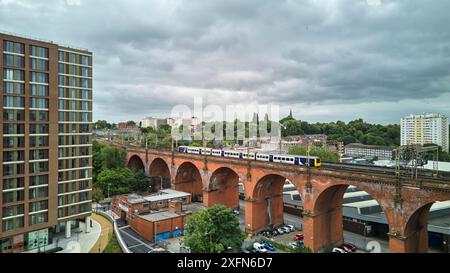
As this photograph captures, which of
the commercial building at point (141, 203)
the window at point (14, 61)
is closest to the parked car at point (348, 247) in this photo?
the commercial building at point (141, 203)

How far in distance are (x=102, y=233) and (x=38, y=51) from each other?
20.2 metres

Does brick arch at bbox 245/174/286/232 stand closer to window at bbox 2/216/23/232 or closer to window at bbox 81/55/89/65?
window at bbox 2/216/23/232

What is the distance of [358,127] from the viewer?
11969 centimetres

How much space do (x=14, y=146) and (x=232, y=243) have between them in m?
21.8

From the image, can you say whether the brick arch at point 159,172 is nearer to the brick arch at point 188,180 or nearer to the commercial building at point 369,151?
the brick arch at point 188,180

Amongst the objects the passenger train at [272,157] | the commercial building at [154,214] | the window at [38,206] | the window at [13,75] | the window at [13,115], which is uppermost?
the window at [13,75]

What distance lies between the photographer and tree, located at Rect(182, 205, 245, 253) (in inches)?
963

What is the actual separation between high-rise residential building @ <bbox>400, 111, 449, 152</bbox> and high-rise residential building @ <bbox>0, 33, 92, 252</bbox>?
9574 cm

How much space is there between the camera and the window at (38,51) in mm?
29625

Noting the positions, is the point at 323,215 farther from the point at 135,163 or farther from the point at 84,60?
the point at 135,163

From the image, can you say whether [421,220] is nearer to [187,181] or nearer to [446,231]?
[446,231]

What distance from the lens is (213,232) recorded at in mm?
25219

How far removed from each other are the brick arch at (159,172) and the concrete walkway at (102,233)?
16205mm
